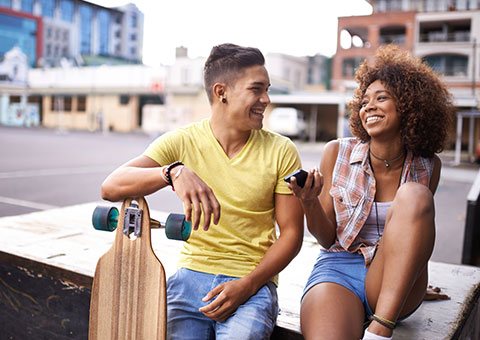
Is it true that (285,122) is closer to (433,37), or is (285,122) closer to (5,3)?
(433,37)

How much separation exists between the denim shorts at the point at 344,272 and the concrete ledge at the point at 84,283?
169mm

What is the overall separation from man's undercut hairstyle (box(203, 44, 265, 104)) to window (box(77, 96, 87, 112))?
120ft

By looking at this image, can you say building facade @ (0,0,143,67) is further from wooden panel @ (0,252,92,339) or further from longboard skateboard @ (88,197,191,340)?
longboard skateboard @ (88,197,191,340)

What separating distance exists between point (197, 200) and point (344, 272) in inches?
27.8

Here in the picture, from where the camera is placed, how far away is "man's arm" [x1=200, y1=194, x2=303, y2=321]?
1673 millimetres

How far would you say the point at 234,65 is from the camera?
1905mm

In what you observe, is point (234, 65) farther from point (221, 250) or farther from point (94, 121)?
point (94, 121)

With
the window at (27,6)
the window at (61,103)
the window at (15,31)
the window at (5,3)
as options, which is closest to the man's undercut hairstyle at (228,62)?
the window at (15,31)

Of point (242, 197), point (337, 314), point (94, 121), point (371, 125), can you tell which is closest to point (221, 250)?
point (242, 197)

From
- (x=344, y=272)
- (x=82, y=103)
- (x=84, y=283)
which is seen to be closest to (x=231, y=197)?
(x=344, y=272)

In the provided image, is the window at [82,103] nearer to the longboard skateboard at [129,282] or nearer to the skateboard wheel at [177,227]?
the longboard skateboard at [129,282]

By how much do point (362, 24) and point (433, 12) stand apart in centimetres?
715

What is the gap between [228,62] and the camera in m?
1.92

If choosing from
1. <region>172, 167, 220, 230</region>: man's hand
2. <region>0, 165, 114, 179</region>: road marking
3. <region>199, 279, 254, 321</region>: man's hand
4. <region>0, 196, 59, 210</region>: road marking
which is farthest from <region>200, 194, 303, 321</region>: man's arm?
<region>0, 165, 114, 179</region>: road marking
